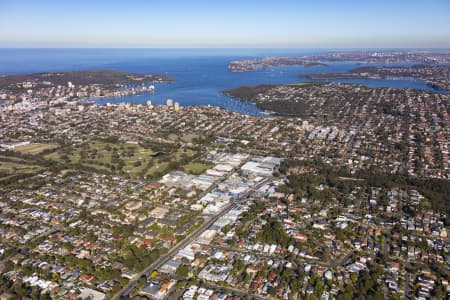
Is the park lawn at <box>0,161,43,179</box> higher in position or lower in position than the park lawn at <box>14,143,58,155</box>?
lower

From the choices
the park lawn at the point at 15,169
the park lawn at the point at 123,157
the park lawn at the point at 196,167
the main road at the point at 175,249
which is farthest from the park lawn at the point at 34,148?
the main road at the point at 175,249

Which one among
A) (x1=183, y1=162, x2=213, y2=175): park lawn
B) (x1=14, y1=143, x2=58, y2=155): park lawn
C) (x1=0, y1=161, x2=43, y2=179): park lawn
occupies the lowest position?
(x1=183, y1=162, x2=213, y2=175): park lawn

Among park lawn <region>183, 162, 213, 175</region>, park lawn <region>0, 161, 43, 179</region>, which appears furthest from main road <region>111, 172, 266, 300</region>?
park lawn <region>0, 161, 43, 179</region>

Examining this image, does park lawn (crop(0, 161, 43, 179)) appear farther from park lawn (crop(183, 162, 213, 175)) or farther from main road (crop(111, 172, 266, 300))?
main road (crop(111, 172, 266, 300))

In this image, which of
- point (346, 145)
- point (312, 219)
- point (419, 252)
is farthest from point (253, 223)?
point (346, 145)

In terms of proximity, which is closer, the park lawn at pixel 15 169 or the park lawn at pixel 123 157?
the park lawn at pixel 15 169

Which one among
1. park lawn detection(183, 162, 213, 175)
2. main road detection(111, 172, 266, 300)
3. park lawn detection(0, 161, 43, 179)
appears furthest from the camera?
park lawn detection(183, 162, 213, 175)

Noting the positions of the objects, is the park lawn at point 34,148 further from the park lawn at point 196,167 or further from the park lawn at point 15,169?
the park lawn at point 196,167
